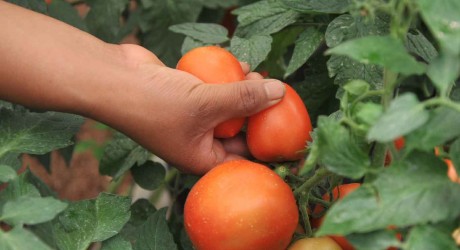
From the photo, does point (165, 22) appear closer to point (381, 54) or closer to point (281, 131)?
point (281, 131)

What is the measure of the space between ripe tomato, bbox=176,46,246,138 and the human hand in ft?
0.06

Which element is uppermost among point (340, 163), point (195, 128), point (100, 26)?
point (340, 163)

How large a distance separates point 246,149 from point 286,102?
12 centimetres

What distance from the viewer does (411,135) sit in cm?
57

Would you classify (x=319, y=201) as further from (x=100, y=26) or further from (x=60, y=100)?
(x=100, y=26)

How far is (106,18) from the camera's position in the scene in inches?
52.7

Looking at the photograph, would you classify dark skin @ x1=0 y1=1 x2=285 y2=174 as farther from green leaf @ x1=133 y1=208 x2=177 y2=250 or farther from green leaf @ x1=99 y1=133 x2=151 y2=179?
green leaf @ x1=99 y1=133 x2=151 y2=179

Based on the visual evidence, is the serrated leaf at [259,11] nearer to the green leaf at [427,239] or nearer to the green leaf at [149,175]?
the green leaf at [149,175]

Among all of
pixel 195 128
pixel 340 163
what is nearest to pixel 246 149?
pixel 195 128

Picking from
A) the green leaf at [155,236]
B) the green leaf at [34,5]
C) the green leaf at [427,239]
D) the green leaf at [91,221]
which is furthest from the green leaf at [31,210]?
the green leaf at [34,5]

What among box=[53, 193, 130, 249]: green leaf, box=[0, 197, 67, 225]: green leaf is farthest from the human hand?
box=[0, 197, 67, 225]: green leaf

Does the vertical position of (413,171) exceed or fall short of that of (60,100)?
it exceeds it

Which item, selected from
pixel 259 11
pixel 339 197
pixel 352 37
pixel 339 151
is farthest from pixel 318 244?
pixel 259 11

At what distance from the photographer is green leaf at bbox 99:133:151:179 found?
3.76 ft
